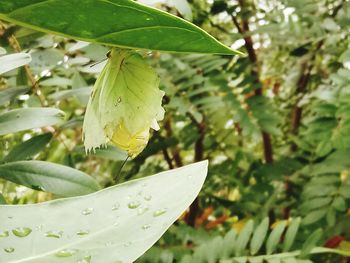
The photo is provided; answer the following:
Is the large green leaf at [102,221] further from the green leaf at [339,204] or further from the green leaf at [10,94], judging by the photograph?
the green leaf at [339,204]

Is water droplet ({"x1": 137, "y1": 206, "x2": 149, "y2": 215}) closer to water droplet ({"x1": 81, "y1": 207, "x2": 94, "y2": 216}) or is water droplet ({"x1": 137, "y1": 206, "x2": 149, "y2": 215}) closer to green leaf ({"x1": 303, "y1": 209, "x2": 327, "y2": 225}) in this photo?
water droplet ({"x1": 81, "y1": 207, "x2": 94, "y2": 216})

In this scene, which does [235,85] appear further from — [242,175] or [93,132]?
[93,132]

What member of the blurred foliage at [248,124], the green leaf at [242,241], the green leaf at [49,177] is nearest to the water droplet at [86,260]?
the green leaf at [49,177]

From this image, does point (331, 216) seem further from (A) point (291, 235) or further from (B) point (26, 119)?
(B) point (26, 119)

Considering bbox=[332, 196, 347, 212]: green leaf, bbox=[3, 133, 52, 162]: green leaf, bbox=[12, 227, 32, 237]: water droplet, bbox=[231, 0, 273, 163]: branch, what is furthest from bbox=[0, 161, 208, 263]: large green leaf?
bbox=[231, 0, 273, 163]: branch

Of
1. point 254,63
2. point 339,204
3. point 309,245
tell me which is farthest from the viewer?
point 254,63

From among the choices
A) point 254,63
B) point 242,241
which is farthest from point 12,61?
point 254,63

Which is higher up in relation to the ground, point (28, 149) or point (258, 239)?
point (28, 149)
